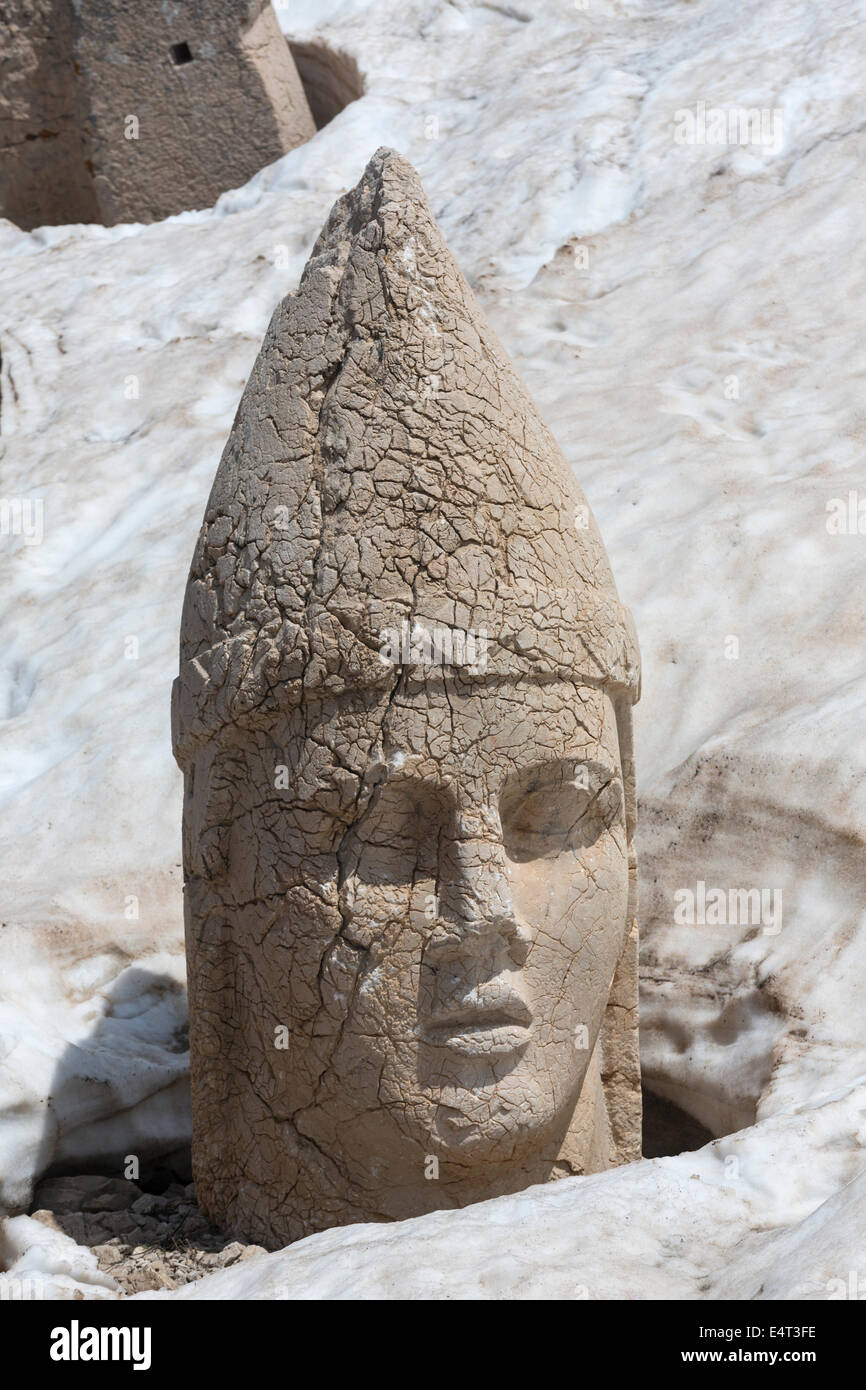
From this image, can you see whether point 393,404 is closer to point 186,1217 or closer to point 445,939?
point 445,939

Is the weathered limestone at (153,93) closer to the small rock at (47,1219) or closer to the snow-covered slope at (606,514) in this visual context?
the snow-covered slope at (606,514)

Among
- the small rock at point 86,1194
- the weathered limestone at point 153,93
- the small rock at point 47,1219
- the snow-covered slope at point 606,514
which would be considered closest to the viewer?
the small rock at point 47,1219

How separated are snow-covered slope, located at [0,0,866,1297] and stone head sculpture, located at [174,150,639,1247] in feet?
1.63

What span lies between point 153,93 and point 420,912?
748 centimetres

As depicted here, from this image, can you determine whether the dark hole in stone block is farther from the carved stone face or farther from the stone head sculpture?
the carved stone face

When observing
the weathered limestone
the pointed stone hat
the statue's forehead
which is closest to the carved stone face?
the statue's forehead

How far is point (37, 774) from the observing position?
231 inches

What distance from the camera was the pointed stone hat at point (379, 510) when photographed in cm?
336

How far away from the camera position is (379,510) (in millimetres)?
3375

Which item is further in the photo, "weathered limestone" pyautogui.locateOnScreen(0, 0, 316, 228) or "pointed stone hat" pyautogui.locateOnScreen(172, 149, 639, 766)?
"weathered limestone" pyautogui.locateOnScreen(0, 0, 316, 228)

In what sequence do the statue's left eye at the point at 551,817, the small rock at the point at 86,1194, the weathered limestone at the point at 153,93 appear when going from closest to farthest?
the statue's left eye at the point at 551,817, the small rock at the point at 86,1194, the weathered limestone at the point at 153,93

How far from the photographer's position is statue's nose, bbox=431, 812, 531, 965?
3355mm

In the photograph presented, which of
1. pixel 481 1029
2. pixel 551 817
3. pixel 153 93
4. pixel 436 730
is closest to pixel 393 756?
pixel 436 730

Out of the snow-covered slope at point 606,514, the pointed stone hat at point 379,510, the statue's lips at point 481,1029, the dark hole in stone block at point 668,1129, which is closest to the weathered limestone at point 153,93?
the snow-covered slope at point 606,514
